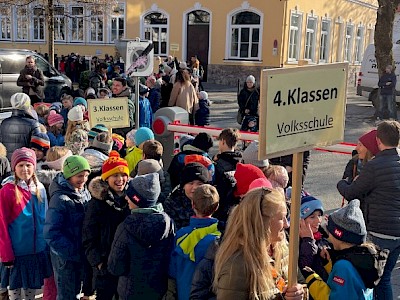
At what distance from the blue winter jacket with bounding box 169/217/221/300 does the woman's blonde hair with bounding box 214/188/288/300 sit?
63 centimetres

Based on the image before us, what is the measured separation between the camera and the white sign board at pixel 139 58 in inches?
302

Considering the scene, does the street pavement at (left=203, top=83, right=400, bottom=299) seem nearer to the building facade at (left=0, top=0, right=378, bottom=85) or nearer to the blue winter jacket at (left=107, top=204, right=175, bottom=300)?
the building facade at (left=0, top=0, right=378, bottom=85)

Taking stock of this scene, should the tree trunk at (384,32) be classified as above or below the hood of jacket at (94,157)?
above

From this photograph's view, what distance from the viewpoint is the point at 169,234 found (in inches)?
148

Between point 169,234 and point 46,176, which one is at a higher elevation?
point 46,176

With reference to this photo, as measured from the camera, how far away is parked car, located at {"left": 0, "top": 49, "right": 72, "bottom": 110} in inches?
539

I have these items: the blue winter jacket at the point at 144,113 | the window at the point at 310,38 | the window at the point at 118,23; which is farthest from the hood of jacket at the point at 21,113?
the window at the point at 310,38

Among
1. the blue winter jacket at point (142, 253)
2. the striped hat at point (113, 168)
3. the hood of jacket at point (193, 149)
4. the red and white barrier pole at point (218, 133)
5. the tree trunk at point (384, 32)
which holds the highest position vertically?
the tree trunk at point (384, 32)

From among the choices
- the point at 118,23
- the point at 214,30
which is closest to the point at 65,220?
the point at 214,30

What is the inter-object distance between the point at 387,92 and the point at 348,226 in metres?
14.4

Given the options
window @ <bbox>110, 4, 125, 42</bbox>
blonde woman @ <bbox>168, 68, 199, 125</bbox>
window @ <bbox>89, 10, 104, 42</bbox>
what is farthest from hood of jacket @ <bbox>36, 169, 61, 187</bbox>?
window @ <bbox>89, 10, 104, 42</bbox>

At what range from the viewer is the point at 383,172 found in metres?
4.24

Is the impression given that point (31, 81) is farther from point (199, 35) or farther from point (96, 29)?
point (96, 29)

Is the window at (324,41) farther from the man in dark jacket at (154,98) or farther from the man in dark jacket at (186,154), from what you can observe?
the man in dark jacket at (186,154)
